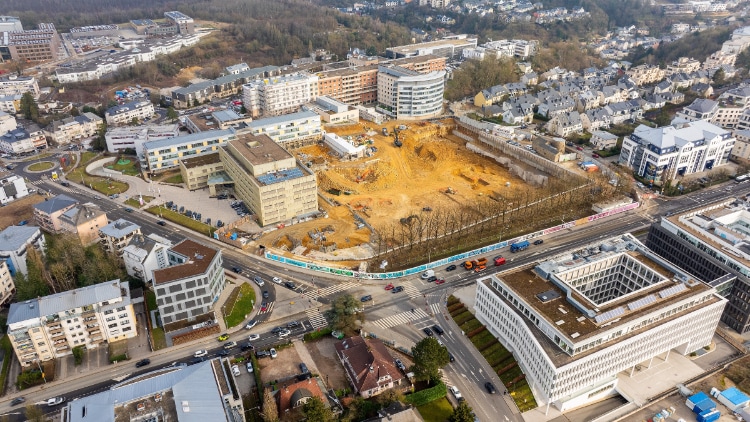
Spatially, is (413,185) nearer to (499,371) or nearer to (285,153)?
(285,153)

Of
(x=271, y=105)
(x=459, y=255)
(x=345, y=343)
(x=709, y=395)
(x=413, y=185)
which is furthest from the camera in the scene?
(x=271, y=105)

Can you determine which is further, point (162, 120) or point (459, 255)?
point (162, 120)

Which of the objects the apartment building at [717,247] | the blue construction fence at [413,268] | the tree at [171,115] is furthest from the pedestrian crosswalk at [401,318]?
the tree at [171,115]

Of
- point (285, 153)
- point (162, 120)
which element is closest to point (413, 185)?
point (285, 153)

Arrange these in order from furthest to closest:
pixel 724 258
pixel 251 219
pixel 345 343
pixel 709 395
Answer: pixel 251 219
pixel 724 258
pixel 345 343
pixel 709 395

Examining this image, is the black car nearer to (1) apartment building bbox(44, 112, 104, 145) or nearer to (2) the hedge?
(2) the hedge
